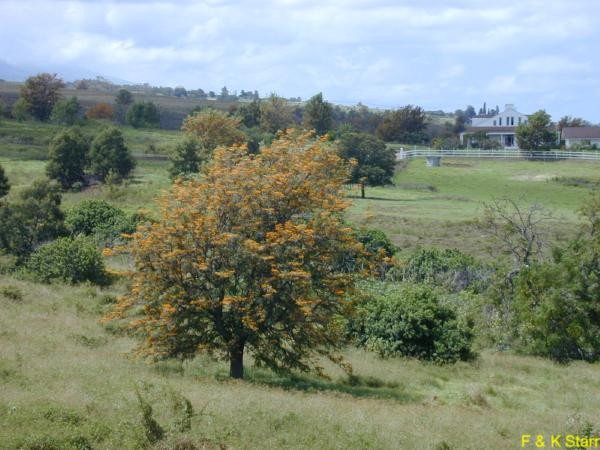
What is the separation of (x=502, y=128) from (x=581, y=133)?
42.5 feet

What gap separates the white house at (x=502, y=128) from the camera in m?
102

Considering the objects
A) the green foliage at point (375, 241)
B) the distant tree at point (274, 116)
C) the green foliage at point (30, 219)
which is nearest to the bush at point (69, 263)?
the green foliage at point (30, 219)

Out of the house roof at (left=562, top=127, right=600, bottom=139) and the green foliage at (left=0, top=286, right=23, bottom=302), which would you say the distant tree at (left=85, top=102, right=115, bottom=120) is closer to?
the house roof at (left=562, top=127, right=600, bottom=139)

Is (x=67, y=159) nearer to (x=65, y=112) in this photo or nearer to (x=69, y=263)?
(x=69, y=263)

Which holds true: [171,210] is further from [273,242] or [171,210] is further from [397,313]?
[397,313]

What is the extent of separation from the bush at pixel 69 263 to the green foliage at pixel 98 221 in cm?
687

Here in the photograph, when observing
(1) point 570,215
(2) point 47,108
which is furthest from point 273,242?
(2) point 47,108

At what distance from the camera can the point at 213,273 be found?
16.3 meters

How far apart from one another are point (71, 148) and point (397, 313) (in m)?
38.8

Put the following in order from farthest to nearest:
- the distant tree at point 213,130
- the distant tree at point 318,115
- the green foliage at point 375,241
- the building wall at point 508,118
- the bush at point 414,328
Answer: the building wall at point 508,118
the distant tree at point 318,115
the distant tree at point 213,130
the green foliage at point 375,241
the bush at point 414,328

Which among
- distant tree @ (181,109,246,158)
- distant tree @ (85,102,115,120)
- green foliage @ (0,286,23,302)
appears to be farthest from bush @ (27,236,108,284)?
distant tree @ (85,102,115,120)

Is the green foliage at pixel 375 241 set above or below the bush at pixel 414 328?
above

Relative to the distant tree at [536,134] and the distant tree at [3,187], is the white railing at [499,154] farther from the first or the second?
the distant tree at [3,187]

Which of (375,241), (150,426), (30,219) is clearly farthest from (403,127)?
(150,426)
